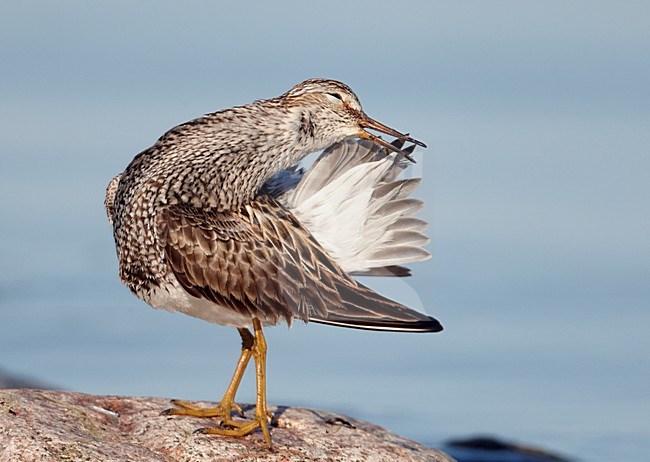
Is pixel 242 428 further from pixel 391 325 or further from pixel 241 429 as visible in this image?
pixel 391 325

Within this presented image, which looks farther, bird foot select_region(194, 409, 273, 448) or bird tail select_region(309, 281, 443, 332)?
bird foot select_region(194, 409, 273, 448)

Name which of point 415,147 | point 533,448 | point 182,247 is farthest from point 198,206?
point 533,448

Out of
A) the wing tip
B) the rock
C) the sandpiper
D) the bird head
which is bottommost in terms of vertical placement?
the rock

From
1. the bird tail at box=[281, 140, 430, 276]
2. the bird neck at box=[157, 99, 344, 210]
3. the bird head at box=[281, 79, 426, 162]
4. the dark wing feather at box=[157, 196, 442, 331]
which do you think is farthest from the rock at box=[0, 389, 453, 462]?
the bird head at box=[281, 79, 426, 162]

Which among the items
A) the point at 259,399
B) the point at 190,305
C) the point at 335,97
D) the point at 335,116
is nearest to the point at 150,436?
the point at 259,399

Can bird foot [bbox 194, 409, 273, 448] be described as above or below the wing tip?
below

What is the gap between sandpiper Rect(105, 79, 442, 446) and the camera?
10602 mm

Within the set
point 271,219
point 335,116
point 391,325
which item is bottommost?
point 391,325

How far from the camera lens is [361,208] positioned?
11.2 meters

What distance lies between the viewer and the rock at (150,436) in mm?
10586

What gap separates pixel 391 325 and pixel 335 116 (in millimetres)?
2102

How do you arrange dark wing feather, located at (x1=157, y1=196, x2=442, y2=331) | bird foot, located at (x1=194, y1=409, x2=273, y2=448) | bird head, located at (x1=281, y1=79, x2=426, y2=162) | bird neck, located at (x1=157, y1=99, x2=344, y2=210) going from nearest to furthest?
dark wing feather, located at (x1=157, y1=196, x2=442, y2=331), bird neck, located at (x1=157, y1=99, x2=344, y2=210), bird foot, located at (x1=194, y1=409, x2=273, y2=448), bird head, located at (x1=281, y1=79, x2=426, y2=162)

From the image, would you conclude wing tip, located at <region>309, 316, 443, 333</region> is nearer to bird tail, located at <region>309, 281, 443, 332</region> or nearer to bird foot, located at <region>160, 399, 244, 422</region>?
bird tail, located at <region>309, 281, 443, 332</region>

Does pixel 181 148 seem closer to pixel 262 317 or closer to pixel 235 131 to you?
pixel 235 131
